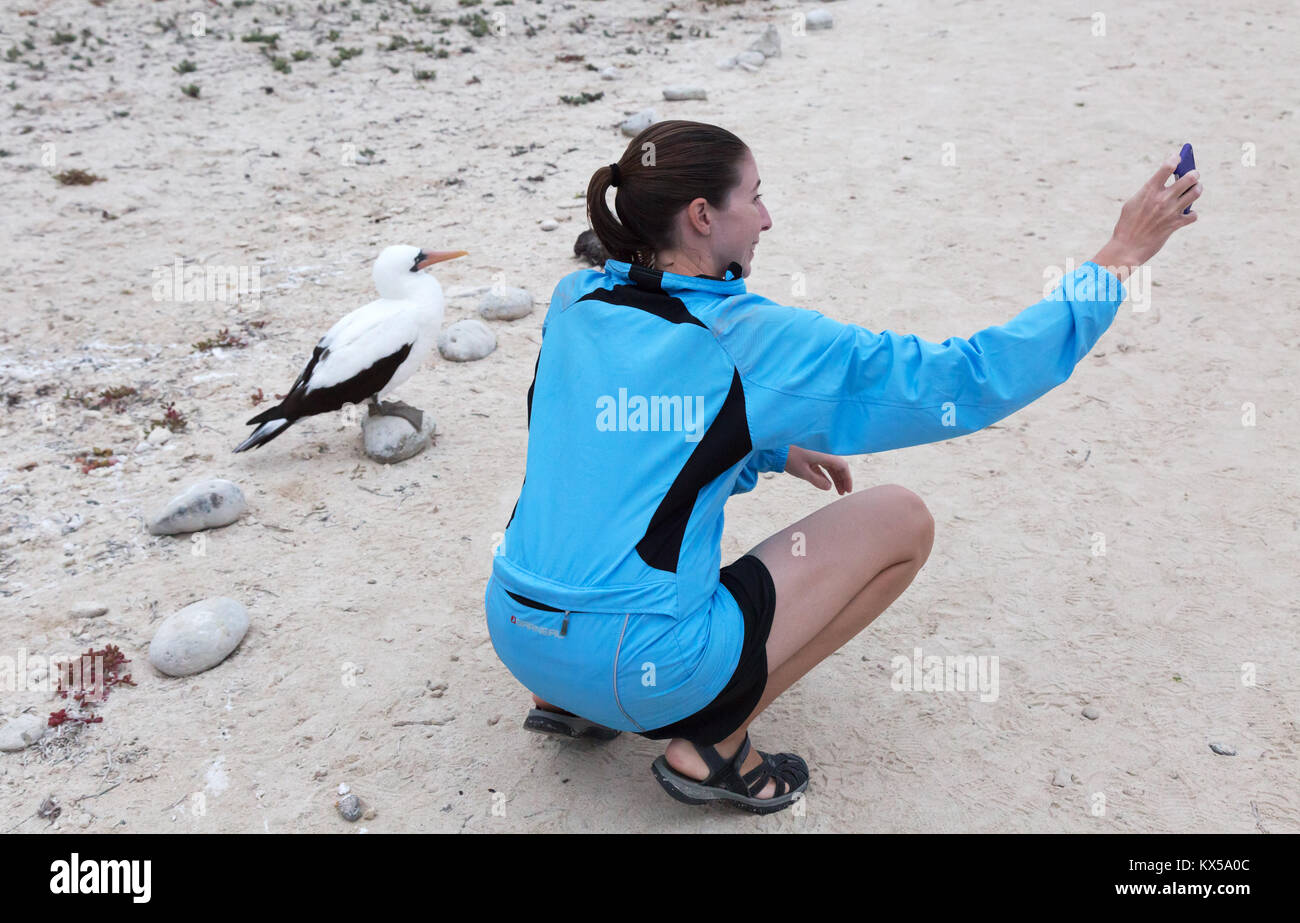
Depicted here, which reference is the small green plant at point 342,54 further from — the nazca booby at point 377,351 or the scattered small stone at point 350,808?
the scattered small stone at point 350,808

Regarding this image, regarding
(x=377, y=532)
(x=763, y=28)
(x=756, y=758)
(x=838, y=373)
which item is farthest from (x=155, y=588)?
(x=763, y=28)

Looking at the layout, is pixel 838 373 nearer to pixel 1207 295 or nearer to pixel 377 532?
pixel 377 532

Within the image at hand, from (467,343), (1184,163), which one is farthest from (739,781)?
(467,343)

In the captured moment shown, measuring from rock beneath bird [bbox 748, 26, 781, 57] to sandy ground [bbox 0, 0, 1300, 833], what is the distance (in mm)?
136

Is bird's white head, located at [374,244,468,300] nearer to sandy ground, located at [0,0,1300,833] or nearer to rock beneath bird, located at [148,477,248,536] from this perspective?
sandy ground, located at [0,0,1300,833]

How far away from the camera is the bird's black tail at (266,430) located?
399cm

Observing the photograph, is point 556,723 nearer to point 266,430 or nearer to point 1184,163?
point 1184,163

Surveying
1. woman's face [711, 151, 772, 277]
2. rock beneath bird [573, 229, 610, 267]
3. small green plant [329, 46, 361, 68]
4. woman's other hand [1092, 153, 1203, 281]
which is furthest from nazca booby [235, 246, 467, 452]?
small green plant [329, 46, 361, 68]

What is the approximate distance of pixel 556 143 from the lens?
23.4 ft

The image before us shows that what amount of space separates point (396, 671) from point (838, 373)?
167cm

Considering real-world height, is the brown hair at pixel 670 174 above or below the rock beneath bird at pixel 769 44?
above

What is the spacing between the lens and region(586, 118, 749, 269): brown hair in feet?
6.86

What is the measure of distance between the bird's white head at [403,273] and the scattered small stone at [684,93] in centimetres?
417

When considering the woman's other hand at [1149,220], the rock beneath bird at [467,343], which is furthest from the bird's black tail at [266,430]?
the woman's other hand at [1149,220]
